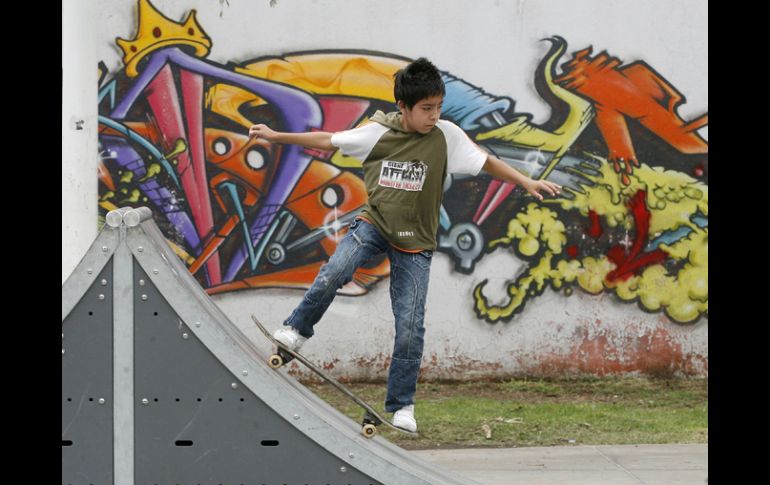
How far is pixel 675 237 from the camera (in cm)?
927

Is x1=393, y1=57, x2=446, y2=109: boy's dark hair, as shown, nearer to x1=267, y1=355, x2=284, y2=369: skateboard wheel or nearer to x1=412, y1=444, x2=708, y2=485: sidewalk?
x1=267, y1=355, x2=284, y2=369: skateboard wheel

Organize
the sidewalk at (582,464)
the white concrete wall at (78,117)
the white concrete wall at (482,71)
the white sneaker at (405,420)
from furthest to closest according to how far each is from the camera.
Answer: the white concrete wall at (482,71) → the white concrete wall at (78,117) → the sidewalk at (582,464) → the white sneaker at (405,420)

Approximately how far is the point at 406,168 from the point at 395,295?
0.66m

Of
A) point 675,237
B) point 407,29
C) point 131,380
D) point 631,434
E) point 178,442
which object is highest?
point 407,29

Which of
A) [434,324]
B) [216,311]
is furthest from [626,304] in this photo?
[216,311]

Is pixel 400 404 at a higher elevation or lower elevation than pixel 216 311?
lower

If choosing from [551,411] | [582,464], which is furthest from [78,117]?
[551,411]

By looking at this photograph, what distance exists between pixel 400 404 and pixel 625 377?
14.3 ft

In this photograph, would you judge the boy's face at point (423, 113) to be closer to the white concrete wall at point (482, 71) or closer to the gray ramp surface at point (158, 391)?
the gray ramp surface at point (158, 391)

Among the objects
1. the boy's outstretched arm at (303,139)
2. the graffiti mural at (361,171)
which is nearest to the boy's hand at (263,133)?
the boy's outstretched arm at (303,139)

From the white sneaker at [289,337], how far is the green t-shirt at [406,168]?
26.7 inches

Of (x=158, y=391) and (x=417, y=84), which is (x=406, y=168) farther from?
(x=158, y=391)

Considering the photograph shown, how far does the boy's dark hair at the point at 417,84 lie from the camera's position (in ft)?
17.2

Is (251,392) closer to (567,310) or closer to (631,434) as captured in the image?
(631,434)
